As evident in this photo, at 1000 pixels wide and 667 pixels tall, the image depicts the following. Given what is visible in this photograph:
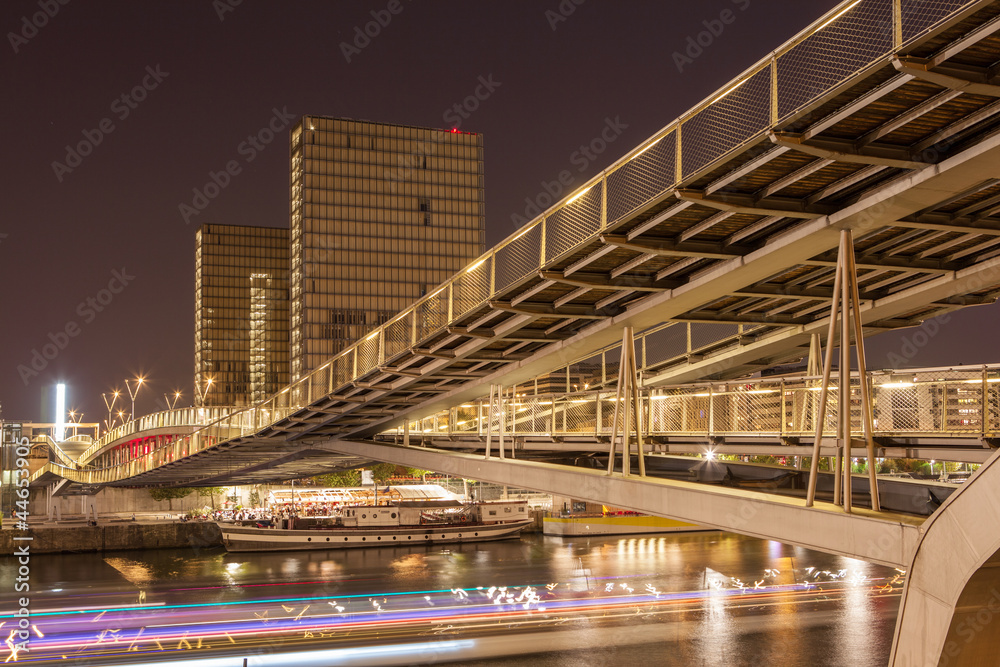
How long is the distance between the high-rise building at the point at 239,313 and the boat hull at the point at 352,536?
9931cm

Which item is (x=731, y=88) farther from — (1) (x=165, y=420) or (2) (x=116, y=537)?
(1) (x=165, y=420)

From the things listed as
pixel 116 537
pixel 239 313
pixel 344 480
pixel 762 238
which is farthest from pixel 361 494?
pixel 239 313

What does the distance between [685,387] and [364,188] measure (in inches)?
3707

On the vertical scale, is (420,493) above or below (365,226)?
below

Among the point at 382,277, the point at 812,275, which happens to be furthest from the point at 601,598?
the point at 382,277

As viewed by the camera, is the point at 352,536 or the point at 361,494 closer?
the point at 352,536

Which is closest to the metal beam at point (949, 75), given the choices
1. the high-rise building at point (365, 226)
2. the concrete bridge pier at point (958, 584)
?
the concrete bridge pier at point (958, 584)

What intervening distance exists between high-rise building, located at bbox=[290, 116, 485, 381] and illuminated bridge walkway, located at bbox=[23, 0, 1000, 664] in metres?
82.0

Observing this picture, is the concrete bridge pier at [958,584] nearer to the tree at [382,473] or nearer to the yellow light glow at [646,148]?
the yellow light glow at [646,148]

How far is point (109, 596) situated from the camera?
32188 mm

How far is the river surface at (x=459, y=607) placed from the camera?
23766 mm

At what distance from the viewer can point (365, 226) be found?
106 meters

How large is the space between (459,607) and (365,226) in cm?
8054

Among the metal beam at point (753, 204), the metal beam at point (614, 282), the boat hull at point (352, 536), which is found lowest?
the boat hull at point (352, 536)
